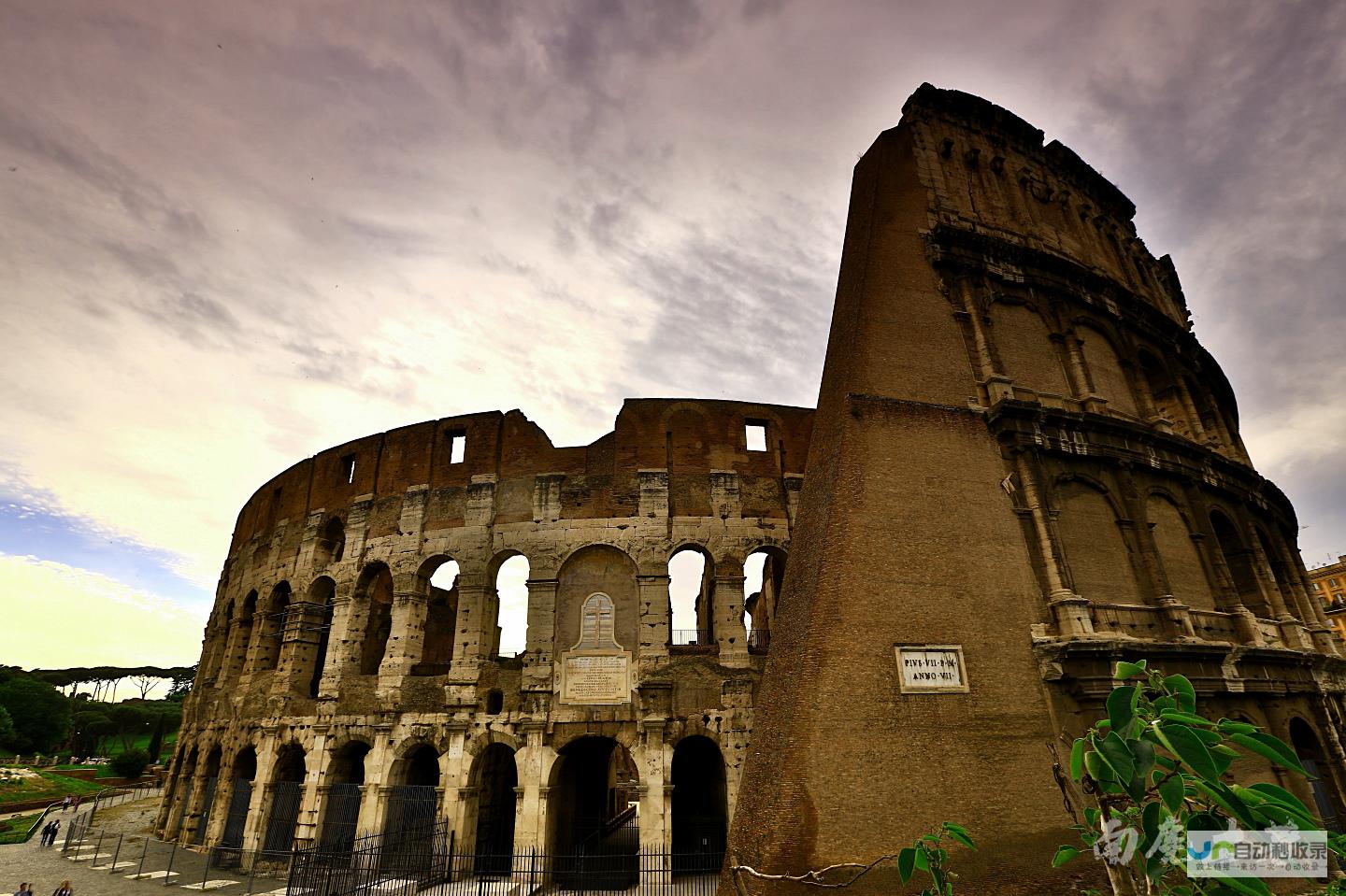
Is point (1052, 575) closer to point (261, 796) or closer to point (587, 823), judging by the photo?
point (587, 823)

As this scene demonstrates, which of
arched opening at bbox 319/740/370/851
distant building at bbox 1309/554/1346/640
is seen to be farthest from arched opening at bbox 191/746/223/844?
distant building at bbox 1309/554/1346/640

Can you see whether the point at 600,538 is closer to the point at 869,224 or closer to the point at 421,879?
the point at 421,879

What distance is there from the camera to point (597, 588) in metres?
18.2

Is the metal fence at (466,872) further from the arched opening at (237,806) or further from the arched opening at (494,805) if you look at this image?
the arched opening at (237,806)

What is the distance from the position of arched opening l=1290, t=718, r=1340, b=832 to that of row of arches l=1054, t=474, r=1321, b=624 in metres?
2.40

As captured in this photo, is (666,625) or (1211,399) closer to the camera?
(666,625)

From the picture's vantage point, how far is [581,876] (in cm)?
1530

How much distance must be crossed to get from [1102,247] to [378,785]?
82.5 ft

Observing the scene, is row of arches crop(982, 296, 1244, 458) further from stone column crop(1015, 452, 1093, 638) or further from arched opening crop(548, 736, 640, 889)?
arched opening crop(548, 736, 640, 889)

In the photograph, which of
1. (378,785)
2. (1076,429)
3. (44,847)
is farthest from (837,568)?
(44,847)

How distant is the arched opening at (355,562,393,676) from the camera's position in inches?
791

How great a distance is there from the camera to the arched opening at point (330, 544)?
21625 mm

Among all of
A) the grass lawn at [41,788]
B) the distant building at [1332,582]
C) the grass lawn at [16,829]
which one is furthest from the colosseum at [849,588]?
the distant building at [1332,582]

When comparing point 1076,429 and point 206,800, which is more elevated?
point 1076,429
